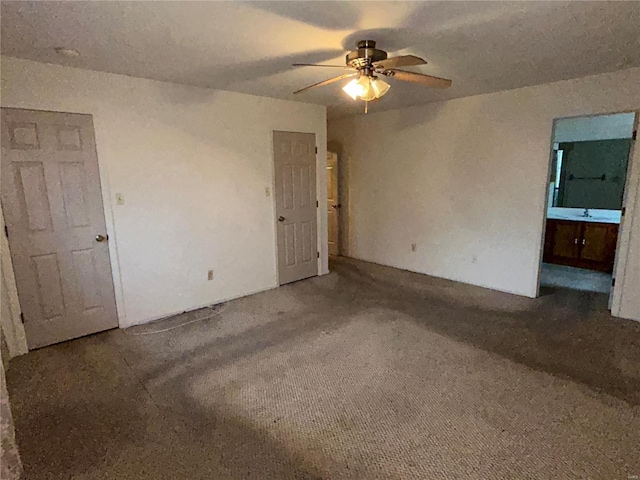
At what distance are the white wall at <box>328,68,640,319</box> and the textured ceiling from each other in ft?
1.58

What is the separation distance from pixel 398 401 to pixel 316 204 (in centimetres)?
325

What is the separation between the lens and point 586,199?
5883 mm

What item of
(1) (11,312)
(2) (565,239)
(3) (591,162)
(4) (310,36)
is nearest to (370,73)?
(4) (310,36)

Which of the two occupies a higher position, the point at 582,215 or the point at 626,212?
the point at 626,212

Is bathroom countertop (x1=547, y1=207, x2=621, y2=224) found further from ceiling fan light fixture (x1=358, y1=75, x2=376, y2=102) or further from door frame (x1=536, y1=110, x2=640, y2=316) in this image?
ceiling fan light fixture (x1=358, y1=75, x2=376, y2=102)

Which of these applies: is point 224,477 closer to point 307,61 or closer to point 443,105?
point 307,61

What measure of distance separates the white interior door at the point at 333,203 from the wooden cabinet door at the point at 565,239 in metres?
3.51

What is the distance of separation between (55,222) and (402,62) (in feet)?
10.3

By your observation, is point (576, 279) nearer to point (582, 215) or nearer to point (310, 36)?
point (582, 215)

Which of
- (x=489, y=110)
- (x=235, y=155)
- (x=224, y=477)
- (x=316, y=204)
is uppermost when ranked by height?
(x=489, y=110)

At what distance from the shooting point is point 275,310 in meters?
4.03

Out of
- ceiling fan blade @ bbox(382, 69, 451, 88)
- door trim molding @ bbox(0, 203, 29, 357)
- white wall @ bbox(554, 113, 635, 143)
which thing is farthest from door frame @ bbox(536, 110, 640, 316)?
door trim molding @ bbox(0, 203, 29, 357)

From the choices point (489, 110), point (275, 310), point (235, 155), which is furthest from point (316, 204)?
point (489, 110)

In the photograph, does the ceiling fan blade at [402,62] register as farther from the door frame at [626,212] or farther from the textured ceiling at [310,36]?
the door frame at [626,212]
